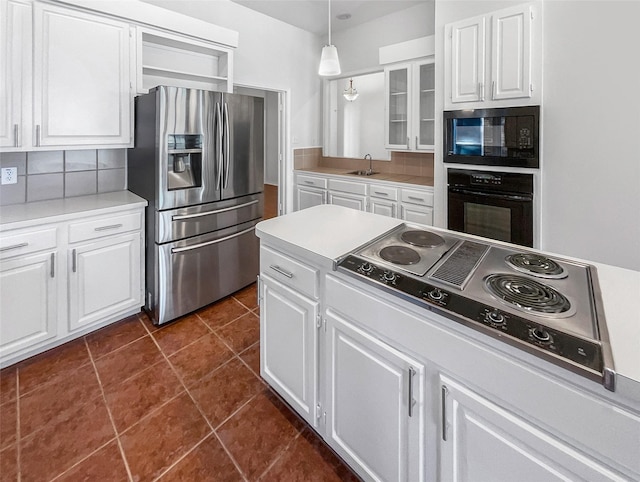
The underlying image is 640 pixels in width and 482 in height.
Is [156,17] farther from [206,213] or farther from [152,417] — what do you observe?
[152,417]

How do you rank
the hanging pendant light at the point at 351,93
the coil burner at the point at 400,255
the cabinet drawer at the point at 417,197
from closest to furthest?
the coil burner at the point at 400,255
the cabinet drawer at the point at 417,197
the hanging pendant light at the point at 351,93

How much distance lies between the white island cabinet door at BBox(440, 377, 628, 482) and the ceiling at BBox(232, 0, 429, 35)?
4009mm

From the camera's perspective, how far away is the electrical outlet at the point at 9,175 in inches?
93.4

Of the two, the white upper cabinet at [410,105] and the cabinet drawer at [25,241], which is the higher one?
the white upper cabinet at [410,105]

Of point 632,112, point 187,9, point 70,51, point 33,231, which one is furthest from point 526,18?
point 33,231

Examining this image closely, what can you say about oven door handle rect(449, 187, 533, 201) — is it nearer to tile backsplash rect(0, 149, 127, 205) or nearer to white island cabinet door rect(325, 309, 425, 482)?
white island cabinet door rect(325, 309, 425, 482)

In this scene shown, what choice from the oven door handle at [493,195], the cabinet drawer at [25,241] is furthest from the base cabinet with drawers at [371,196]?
the cabinet drawer at [25,241]

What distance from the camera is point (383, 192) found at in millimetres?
3668

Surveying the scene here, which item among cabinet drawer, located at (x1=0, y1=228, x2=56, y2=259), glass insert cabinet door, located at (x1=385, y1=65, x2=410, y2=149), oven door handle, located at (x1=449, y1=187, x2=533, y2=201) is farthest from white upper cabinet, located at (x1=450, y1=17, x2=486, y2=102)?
cabinet drawer, located at (x1=0, y1=228, x2=56, y2=259)

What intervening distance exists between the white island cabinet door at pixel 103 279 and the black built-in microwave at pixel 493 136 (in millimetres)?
2688

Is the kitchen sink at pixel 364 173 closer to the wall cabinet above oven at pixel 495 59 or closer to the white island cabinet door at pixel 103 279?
the wall cabinet above oven at pixel 495 59

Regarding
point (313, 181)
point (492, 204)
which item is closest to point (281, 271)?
point (492, 204)

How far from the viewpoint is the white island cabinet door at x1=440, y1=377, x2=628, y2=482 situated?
76 centimetres

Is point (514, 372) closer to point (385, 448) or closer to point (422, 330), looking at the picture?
point (422, 330)
